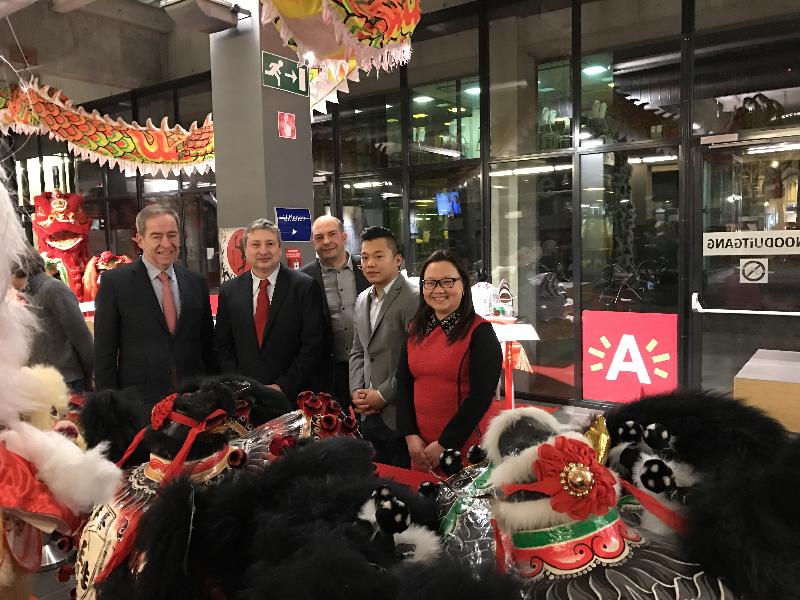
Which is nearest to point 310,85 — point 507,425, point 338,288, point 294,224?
point 294,224

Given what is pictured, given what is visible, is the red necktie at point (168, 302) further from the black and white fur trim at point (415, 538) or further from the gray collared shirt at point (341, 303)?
the black and white fur trim at point (415, 538)

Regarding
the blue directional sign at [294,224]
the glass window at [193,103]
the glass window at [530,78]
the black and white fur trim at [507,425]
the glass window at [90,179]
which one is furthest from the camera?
the glass window at [90,179]

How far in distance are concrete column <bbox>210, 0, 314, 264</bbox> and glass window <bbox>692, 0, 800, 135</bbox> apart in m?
3.18

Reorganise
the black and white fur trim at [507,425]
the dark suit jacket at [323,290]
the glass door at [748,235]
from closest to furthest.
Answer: the black and white fur trim at [507,425] → the dark suit jacket at [323,290] → the glass door at [748,235]

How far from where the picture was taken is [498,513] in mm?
822

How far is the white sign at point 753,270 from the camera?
4707 millimetres

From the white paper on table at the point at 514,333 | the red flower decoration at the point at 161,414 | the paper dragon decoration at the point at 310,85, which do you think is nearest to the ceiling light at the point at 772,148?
the white paper on table at the point at 514,333

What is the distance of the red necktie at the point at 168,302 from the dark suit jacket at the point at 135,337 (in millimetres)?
36

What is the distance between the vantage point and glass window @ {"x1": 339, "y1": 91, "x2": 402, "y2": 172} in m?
6.76

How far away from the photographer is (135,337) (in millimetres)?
2492

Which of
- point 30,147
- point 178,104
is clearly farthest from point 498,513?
point 30,147

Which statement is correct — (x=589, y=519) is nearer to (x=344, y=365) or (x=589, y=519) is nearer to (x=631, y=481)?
(x=631, y=481)

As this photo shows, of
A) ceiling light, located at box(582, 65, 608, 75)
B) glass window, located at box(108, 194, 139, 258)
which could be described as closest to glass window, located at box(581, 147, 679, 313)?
ceiling light, located at box(582, 65, 608, 75)

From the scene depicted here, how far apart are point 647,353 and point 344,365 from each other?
10.5ft
